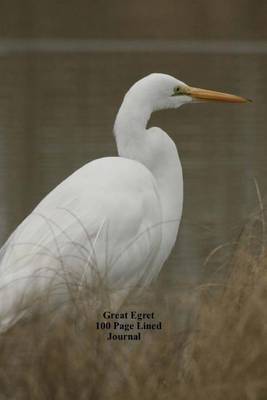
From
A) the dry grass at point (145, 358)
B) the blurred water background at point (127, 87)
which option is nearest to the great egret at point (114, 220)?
the blurred water background at point (127, 87)

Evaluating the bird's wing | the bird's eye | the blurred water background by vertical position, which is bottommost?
the blurred water background

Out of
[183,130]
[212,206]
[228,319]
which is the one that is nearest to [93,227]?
[228,319]

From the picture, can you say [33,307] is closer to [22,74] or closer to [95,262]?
[95,262]

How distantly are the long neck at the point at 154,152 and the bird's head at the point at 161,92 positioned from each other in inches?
1.3

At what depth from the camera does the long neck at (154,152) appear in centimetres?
498

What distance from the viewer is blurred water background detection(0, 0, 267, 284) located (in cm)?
729

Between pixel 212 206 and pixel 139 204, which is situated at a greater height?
pixel 139 204

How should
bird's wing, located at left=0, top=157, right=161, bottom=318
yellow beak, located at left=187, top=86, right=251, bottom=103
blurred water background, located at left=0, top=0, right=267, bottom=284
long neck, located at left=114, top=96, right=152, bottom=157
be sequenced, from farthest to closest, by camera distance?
blurred water background, located at left=0, top=0, right=267, bottom=284
yellow beak, located at left=187, top=86, right=251, bottom=103
long neck, located at left=114, top=96, right=152, bottom=157
bird's wing, located at left=0, top=157, right=161, bottom=318

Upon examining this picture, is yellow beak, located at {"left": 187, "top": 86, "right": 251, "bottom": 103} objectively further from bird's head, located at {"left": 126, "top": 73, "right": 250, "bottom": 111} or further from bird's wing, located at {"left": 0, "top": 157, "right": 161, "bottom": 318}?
bird's wing, located at {"left": 0, "top": 157, "right": 161, "bottom": 318}

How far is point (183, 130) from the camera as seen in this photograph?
976 centimetres

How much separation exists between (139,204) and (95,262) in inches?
24.6

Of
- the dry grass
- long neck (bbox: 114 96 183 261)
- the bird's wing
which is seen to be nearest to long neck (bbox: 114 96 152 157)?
long neck (bbox: 114 96 183 261)

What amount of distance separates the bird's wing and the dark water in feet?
0.86

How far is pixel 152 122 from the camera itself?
32.9 ft
